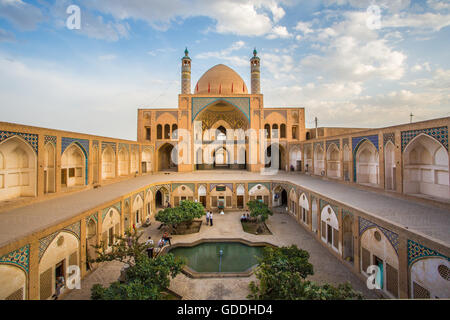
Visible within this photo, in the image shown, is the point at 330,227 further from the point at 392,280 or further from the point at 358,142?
the point at 358,142

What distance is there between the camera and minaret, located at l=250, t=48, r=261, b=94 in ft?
57.5

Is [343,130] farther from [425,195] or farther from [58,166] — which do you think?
[58,166]

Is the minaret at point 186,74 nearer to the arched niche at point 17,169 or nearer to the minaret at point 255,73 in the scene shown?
the minaret at point 255,73

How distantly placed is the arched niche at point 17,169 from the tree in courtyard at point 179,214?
147 inches

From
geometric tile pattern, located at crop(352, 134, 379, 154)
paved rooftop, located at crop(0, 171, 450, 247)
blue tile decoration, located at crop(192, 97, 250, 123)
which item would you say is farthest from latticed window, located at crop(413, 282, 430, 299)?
blue tile decoration, located at crop(192, 97, 250, 123)

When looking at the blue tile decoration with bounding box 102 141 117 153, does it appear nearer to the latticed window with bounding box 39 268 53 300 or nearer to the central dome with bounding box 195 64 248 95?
the latticed window with bounding box 39 268 53 300

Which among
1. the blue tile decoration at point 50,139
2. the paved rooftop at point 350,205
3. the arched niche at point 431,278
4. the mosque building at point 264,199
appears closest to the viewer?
the arched niche at point 431,278

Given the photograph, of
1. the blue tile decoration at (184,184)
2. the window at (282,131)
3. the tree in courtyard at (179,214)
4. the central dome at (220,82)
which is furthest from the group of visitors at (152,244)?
the central dome at (220,82)

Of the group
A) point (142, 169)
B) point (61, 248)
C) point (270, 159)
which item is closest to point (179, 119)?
point (142, 169)

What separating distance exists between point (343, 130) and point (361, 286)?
12.7m

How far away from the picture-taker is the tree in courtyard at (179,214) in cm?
764

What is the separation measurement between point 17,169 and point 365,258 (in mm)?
8945

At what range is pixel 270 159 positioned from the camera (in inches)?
654

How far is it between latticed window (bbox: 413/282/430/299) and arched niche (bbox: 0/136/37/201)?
343 inches
